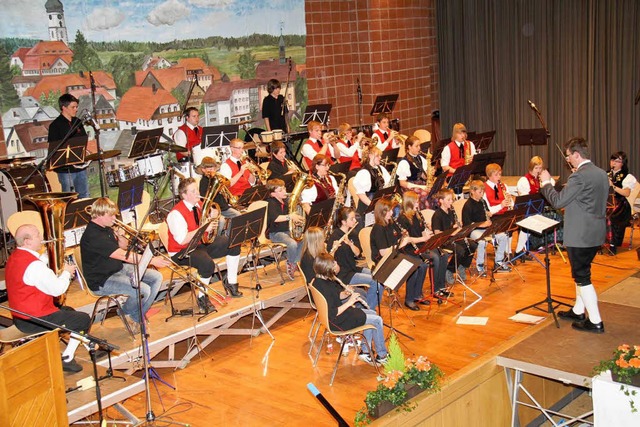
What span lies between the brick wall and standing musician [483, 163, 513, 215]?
5.83 meters

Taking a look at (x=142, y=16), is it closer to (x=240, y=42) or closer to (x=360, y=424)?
(x=240, y=42)

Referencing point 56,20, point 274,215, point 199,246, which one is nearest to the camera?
point 199,246

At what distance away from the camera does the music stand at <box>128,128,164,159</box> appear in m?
10.2

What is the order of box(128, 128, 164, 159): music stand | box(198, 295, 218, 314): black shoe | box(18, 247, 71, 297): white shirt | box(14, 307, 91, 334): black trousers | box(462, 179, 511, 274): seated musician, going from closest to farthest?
box(18, 247, 71, 297): white shirt < box(14, 307, 91, 334): black trousers < box(198, 295, 218, 314): black shoe < box(128, 128, 164, 159): music stand < box(462, 179, 511, 274): seated musician

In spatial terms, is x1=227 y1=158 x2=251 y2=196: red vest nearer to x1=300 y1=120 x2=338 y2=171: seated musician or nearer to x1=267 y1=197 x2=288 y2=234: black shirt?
x1=267 y1=197 x2=288 y2=234: black shirt

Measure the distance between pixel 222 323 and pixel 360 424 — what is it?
2815mm

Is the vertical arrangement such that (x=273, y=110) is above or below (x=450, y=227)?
above

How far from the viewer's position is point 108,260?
802cm

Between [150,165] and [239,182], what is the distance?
4.05 feet

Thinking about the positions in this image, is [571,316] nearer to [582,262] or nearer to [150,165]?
[582,262]

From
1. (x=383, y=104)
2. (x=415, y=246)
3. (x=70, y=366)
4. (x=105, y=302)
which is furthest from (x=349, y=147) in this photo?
(x=70, y=366)

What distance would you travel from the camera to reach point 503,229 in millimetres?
9727

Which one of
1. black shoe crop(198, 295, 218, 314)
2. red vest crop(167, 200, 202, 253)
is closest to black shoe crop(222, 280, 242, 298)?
black shoe crop(198, 295, 218, 314)

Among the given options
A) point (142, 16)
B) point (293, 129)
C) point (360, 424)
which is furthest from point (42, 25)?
point (360, 424)
